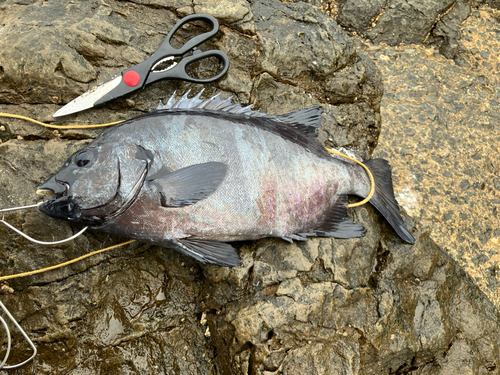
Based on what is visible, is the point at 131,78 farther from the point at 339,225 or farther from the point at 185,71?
the point at 339,225

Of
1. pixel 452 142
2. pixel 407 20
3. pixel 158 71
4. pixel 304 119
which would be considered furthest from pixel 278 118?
pixel 407 20

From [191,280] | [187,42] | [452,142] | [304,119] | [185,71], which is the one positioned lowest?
[191,280]

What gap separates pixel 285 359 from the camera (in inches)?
94.3

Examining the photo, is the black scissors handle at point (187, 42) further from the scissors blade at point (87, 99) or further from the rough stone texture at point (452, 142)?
the rough stone texture at point (452, 142)

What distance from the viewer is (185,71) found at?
2.84m

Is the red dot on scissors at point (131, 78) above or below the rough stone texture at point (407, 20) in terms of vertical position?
below

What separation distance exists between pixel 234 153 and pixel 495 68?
3.34m

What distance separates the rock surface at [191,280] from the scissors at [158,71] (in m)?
0.12

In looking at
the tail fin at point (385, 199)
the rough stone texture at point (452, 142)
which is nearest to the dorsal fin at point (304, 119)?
the tail fin at point (385, 199)

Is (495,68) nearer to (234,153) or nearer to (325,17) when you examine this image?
(325,17)

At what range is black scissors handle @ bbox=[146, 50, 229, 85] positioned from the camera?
2.77 meters

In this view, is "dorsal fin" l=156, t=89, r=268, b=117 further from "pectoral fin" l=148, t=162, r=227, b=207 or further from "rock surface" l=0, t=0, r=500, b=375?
"pectoral fin" l=148, t=162, r=227, b=207

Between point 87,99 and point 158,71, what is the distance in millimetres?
529

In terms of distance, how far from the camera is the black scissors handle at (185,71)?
9.10 ft
